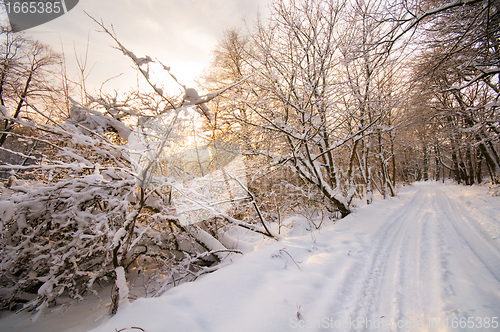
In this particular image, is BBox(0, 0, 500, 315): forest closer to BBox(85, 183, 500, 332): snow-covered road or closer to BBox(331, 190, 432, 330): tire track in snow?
BBox(85, 183, 500, 332): snow-covered road

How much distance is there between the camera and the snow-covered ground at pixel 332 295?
→ 1.92 m

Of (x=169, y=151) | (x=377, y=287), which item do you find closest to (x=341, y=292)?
(x=377, y=287)

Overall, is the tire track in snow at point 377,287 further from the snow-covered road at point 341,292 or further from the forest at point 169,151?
the forest at point 169,151

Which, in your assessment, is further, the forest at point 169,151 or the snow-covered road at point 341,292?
the forest at point 169,151

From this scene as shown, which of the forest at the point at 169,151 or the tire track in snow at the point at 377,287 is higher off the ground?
the forest at the point at 169,151

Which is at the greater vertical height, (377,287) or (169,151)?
(169,151)

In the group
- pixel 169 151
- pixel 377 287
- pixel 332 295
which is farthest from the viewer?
pixel 169 151

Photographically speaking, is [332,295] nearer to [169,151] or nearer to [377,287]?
[377,287]

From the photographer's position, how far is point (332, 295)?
2.29 m

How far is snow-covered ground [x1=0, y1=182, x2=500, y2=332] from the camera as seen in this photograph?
1.92 meters

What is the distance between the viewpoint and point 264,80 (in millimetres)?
6094

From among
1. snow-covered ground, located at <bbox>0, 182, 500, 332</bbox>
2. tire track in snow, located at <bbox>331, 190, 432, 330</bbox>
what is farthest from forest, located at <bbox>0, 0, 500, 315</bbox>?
tire track in snow, located at <bbox>331, 190, 432, 330</bbox>

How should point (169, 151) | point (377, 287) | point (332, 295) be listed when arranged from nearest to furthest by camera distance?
point (332, 295) → point (377, 287) → point (169, 151)

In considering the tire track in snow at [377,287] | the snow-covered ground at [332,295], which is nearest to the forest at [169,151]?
the snow-covered ground at [332,295]
